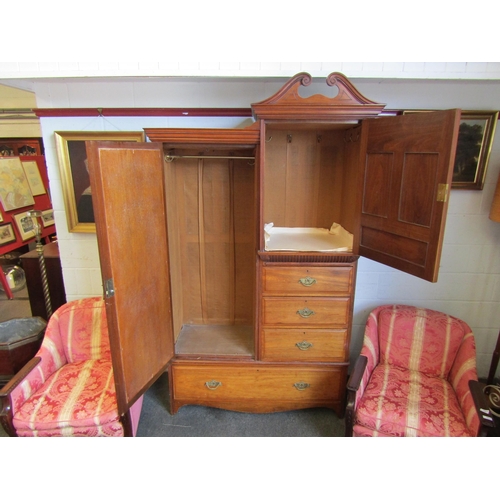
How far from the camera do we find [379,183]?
5.54 feet

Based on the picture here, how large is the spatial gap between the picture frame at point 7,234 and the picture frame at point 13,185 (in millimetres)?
209

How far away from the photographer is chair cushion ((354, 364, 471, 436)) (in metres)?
1.71

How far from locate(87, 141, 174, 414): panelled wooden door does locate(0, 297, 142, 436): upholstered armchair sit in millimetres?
238

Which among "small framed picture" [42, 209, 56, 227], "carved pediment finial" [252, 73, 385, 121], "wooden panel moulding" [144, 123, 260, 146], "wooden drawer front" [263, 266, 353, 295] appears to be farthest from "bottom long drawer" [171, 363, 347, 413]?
"small framed picture" [42, 209, 56, 227]

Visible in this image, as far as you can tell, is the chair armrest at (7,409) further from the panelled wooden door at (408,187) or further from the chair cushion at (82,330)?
the panelled wooden door at (408,187)

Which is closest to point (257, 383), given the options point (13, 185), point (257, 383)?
point (257, 383)

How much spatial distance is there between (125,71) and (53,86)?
52 centimetres

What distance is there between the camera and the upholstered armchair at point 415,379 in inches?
68.1

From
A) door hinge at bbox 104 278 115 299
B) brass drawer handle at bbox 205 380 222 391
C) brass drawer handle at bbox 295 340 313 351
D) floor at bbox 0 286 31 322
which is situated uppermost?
door hinge at bbox 104 278 115 299

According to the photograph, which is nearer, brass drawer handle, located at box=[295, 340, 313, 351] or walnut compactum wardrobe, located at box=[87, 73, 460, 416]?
walnut compactum wardrobe, located at box=[87, 73, 460, 416]

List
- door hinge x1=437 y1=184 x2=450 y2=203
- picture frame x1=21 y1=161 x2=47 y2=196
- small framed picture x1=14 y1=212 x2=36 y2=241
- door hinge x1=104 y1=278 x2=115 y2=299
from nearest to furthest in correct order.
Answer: door hinge x1=437 y1=184 x2=450 y2=203
door hinge x1=104 y1=278 x2=115 y2=299
small framed picture x1=14 y1=212 x2=36 y2=241
picture frame x1=21 y1=161 x2=47 y2=196

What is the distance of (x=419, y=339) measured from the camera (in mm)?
2168

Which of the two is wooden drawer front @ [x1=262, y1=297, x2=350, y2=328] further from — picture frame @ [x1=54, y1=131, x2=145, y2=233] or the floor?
the floor

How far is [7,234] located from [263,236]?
362cm
